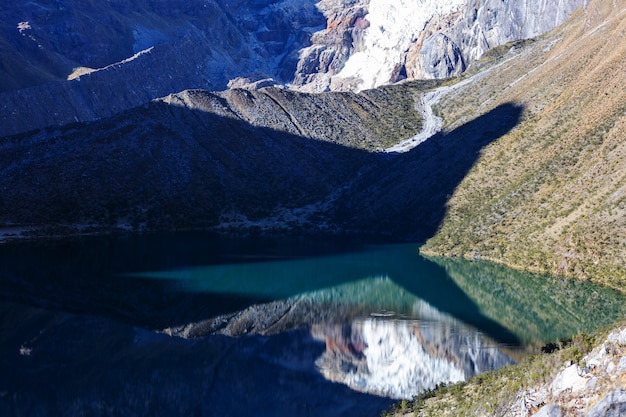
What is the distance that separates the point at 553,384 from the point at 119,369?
67.1ft

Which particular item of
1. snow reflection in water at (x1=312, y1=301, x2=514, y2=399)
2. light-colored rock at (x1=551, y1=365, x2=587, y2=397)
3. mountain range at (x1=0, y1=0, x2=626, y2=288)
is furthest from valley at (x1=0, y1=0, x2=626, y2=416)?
mountain range at (x1=0, y1=0, x2=626, y2=288)

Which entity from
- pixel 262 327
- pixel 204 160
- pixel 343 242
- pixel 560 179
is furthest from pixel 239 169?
pixel 262 327

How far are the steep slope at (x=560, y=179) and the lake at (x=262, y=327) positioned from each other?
2763mm

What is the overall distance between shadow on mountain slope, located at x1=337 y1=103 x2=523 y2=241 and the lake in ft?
32.4

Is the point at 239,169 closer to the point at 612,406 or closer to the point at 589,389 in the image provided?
the point at 589,389

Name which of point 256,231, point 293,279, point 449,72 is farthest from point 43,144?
point 449,72

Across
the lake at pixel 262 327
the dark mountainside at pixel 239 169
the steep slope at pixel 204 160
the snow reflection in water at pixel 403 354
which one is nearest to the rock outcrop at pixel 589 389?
the lake at pixel 262 327

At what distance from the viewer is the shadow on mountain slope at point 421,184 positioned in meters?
74.8

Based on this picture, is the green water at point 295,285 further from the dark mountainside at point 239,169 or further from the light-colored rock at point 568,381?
the light-colored rock at point 568,381

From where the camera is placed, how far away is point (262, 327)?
39.5 meters

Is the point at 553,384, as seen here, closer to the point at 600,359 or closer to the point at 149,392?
the point at 600,359

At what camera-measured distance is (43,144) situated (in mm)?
96000

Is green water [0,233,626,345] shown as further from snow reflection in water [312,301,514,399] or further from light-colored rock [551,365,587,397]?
light-colored rock [551,365,587,397]

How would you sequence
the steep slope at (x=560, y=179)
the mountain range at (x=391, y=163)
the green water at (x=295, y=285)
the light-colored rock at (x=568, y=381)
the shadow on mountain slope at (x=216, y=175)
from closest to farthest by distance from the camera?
the light-colored rock at (x=568, y=381) → the green water at (x=295, y=285) → the steep slope at (x=560, y=179) → the mountain range at (x=391, y=163) → the shadow on mountain slope at (x=216, y=175)
